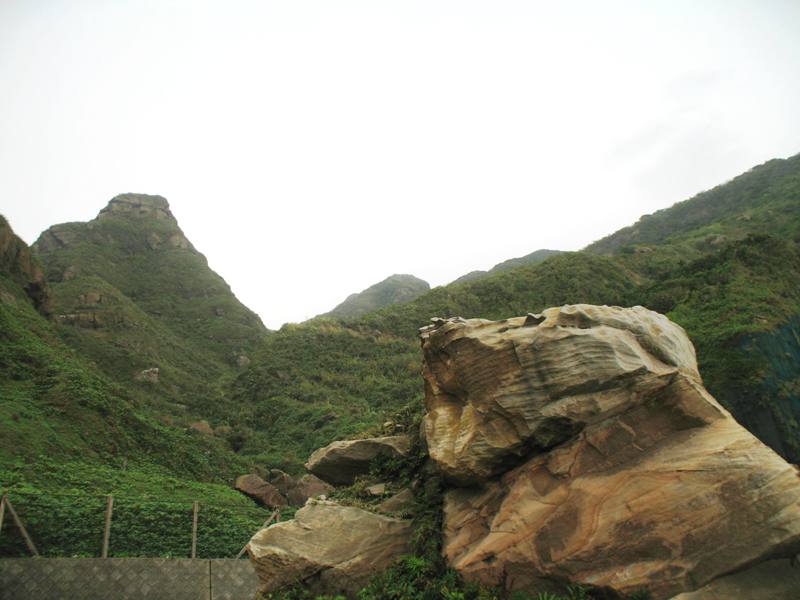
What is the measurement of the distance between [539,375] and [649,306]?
18043 mm

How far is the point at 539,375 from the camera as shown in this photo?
9.59 m

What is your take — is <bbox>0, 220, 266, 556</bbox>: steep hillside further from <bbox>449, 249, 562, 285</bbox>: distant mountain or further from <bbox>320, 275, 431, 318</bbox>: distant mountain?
<bbox>449, 249, 562, 285</bbox>: distant mountain

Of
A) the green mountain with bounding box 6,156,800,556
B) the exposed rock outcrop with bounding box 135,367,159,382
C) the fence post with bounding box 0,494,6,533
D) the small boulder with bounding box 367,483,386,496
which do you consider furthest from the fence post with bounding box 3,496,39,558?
the exposed rock outcrop with bounding box 135,367,159,382

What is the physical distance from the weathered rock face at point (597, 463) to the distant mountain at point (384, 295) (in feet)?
284

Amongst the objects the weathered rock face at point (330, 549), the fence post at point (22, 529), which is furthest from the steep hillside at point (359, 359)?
the weathered rock face at point (330, 549)

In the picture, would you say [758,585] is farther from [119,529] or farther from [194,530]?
[119,529]

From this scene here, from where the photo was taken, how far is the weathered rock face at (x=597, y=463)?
7.69 metres

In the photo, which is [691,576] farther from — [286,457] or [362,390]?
[362,390]

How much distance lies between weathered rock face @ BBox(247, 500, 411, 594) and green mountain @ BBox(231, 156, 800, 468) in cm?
475

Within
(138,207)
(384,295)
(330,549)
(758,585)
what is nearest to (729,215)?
(384,295)

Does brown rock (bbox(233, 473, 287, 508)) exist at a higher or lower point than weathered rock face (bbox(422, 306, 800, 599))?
lower

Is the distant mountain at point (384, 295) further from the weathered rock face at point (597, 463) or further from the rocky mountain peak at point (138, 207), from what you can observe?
the weathered rock face at point (597, 463)

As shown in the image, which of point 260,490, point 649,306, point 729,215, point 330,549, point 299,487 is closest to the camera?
point 330,549

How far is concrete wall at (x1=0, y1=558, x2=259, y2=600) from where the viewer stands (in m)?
12.4
